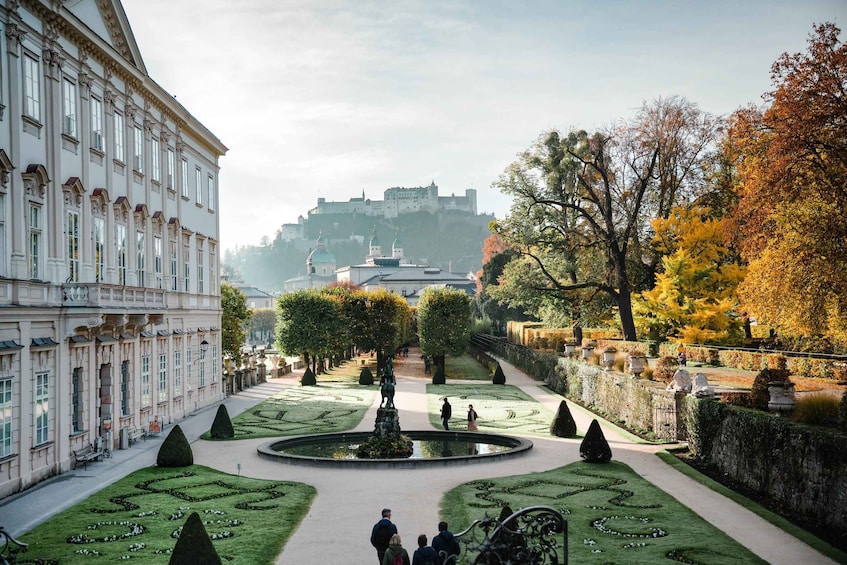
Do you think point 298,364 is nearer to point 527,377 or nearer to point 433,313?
point 433,313

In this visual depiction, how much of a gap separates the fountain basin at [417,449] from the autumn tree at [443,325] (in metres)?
27.6

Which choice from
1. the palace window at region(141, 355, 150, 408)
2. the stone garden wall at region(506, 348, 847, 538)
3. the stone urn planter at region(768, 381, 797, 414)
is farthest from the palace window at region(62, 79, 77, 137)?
the stone urn planter at region(768, 381, 797, 414)

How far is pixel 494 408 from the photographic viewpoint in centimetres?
3825

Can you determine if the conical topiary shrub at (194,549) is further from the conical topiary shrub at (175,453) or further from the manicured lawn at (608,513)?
the conical topiary shrub at (175,453)

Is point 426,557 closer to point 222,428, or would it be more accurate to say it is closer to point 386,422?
point 386,422

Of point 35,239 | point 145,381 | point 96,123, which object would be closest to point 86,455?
point 35,239

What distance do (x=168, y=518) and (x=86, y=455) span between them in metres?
7.65

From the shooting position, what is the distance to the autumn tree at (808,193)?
2828 centimetres

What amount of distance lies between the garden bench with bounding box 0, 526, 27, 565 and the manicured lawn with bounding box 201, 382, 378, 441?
15291mm

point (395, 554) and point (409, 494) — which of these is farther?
point (409, 494)

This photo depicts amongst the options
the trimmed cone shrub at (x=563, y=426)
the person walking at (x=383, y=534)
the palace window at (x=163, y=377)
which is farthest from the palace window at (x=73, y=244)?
the trimmed cone shrub at (x=563, y=426)

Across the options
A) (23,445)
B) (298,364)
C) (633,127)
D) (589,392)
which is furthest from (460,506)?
(298,364)

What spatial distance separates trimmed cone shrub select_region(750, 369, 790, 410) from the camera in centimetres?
2003

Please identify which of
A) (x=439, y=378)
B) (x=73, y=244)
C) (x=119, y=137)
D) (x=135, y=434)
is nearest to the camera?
(x=73, y=244)
